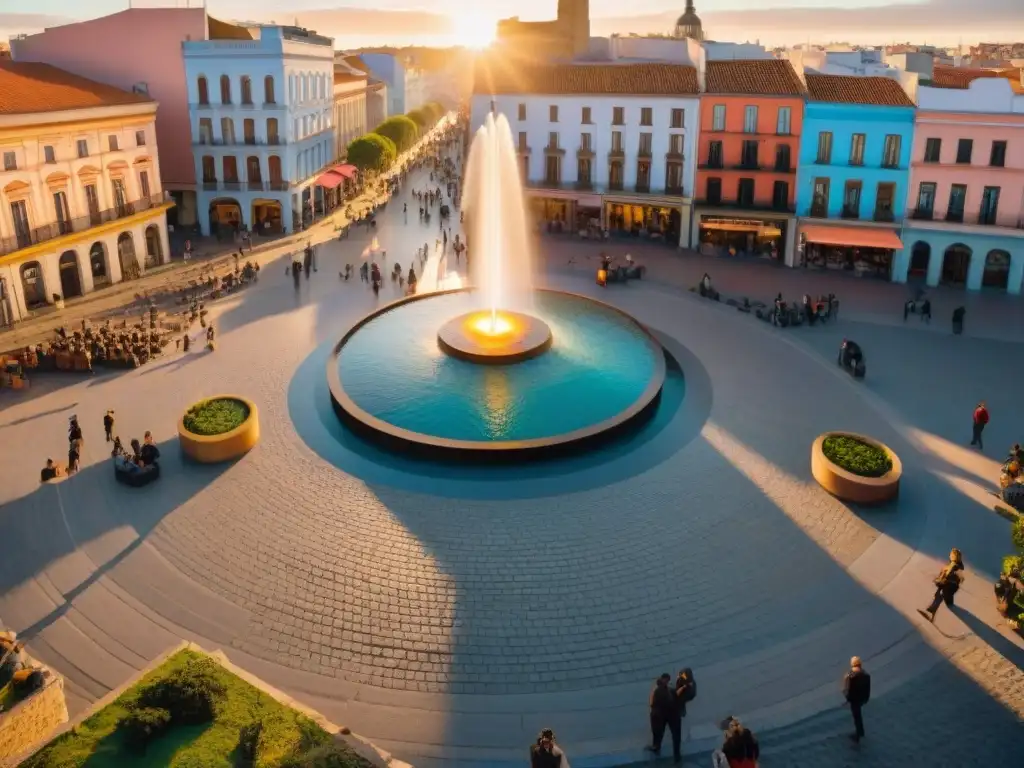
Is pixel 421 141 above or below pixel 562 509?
above

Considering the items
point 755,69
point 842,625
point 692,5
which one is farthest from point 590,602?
point 692,5

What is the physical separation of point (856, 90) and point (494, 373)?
3067 centimetres

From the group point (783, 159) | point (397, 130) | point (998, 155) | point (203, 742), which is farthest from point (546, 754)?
point (397, 130)

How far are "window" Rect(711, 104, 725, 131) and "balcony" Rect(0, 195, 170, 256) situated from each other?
33514mm

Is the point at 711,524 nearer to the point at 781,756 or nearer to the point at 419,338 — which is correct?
the point at 781,756

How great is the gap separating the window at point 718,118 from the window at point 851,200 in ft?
27.9

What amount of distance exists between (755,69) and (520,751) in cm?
4737

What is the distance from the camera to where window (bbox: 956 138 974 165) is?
135 feet

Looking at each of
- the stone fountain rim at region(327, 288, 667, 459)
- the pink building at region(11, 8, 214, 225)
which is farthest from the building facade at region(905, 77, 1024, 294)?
the pink building at region(11, 8, 214, 225)

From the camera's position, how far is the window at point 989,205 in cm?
4116

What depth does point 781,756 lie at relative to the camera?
13.8m

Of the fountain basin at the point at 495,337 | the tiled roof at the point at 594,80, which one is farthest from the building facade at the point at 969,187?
the fountain basin at the point at 495,337

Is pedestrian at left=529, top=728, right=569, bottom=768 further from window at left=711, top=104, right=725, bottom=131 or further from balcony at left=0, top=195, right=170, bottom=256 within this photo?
window at left=711, top=104, right=725, bottom=131

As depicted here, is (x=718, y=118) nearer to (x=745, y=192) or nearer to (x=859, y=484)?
(x=745, y=192)
